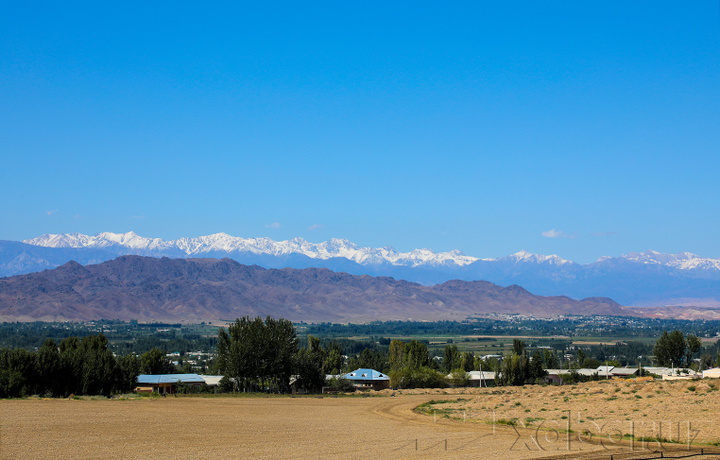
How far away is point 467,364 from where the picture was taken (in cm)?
10738

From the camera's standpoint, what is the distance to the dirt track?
2352 centimetres

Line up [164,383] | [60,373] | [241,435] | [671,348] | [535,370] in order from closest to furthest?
[241,435] → [60,373] → [164,383] → [535,370] → [671,348]

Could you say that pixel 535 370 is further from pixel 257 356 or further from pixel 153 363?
pixel 153 363

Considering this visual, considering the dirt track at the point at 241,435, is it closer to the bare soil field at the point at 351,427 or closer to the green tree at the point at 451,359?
the bare soil field at the point at 351,427

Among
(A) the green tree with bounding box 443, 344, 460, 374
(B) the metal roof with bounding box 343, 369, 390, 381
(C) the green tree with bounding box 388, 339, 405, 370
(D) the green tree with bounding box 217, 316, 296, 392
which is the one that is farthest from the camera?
(A) the green tree with bounding box 443, 344, 460, 374

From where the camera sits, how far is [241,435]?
28.4 metres

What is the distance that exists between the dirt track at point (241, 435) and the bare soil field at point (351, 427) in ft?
0.13

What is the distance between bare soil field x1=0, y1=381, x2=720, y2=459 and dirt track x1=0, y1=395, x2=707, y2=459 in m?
0.04

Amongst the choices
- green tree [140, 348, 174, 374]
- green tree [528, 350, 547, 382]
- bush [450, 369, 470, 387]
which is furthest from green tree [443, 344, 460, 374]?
green tree [140, 348, 174, 374]

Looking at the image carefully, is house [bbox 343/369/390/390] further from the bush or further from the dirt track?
the dirt track

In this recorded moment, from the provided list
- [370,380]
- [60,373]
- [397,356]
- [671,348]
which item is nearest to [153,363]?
[370,380]

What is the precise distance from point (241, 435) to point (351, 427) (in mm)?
6354

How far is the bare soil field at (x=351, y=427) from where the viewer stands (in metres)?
23.9

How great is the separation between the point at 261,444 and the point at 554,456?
10.4 m
